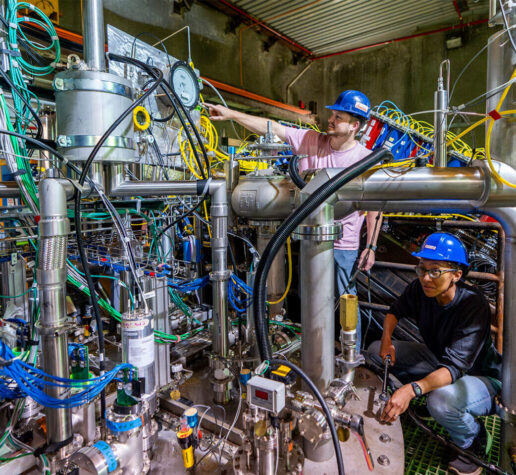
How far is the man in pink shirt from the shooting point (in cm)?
207

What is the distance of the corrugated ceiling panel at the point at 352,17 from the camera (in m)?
4.41

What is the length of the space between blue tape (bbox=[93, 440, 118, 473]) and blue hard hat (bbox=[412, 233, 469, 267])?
1435 mm

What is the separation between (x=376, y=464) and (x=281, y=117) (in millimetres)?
4654

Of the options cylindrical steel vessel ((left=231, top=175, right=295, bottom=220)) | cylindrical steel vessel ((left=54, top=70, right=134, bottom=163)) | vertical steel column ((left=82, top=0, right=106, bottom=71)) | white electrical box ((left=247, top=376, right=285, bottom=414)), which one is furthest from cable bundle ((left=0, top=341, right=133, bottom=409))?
vertical steel column ((left=82, top=0, right=106, bottom=71))

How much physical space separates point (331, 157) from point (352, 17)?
11.7ft

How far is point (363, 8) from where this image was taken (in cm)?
446

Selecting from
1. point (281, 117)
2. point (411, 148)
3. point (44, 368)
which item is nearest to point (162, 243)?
point (44, 368)

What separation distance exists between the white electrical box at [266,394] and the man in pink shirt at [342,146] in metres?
1.18

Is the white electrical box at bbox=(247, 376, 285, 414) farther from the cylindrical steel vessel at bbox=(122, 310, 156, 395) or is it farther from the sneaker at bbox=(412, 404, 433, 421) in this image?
the sneaker at bbox=(412, 404, 433, 421)

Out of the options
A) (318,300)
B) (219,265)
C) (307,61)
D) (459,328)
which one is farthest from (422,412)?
(307,61)

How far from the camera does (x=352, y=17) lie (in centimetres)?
468

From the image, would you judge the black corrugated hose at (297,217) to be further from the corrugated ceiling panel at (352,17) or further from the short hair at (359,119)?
the corrugated ceiling panel at (352,17)

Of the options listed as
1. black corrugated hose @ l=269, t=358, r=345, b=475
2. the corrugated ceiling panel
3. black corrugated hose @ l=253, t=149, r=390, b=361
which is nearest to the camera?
black corrugated hose @ l=269, t=358, r=345, b=475

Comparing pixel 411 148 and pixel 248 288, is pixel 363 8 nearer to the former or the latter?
pixel 411 148
